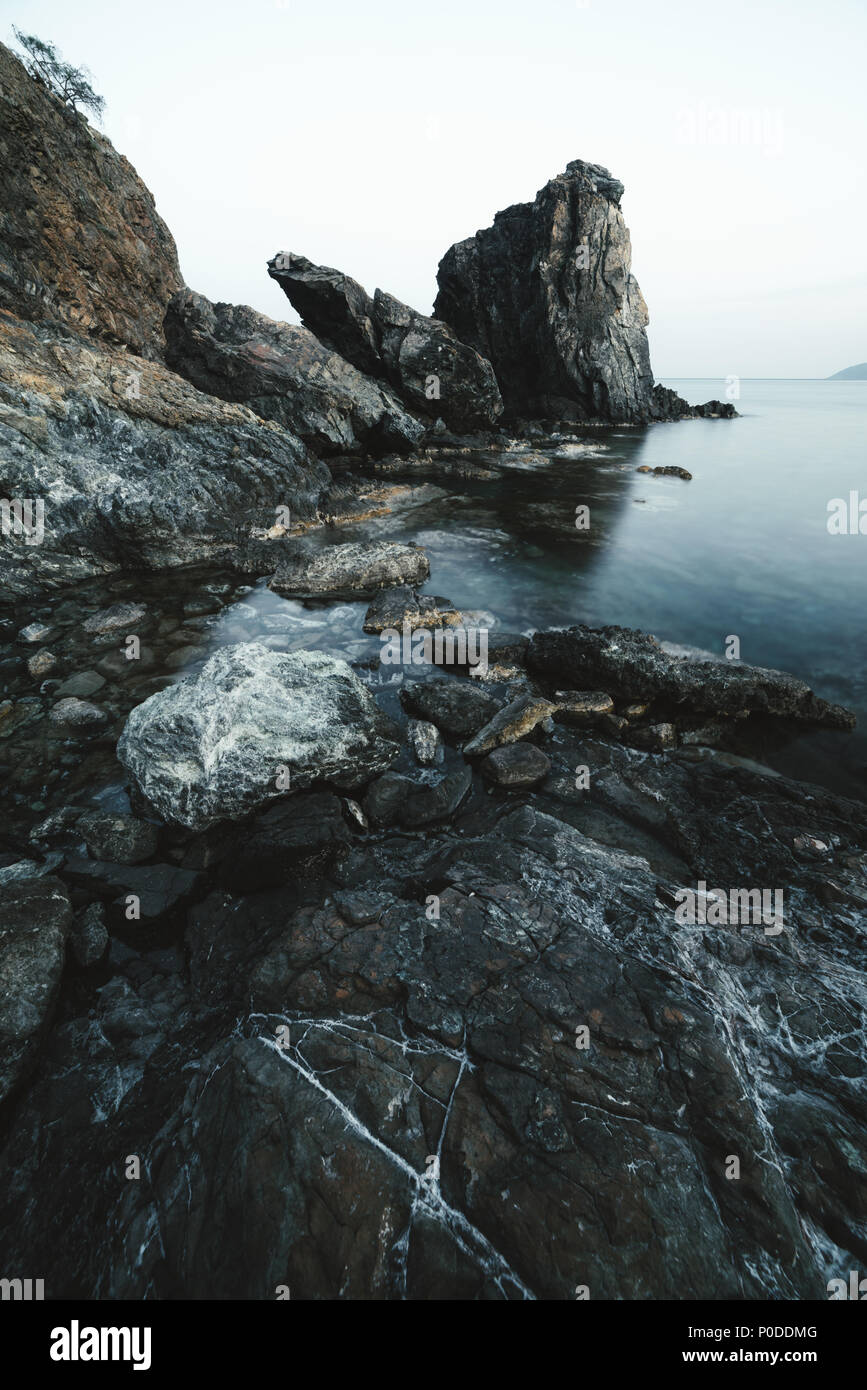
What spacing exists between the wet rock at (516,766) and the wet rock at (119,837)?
375 cm

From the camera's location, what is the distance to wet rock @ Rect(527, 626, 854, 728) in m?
7.77

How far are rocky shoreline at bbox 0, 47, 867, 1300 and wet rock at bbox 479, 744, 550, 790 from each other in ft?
0.17

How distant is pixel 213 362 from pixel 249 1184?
25974 millimetres

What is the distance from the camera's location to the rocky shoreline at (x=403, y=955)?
280cm

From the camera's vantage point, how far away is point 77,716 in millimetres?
7074

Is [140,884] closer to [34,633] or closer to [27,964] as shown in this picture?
[27,964]

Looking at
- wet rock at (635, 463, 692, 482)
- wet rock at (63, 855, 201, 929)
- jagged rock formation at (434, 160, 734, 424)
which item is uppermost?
jagged rock formation at (434, 160, 734, 424)

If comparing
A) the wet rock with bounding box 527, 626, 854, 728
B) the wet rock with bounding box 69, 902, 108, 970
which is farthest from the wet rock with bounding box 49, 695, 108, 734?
the wet rock with bounding box 527, 626, 854, 728

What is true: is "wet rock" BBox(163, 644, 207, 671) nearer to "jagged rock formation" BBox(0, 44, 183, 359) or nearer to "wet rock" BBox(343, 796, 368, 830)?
"wet rock" BBox(343, 796, 368, 830)

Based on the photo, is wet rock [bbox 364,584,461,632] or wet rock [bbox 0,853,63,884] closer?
wet rock [bbox 0,853,63,884]

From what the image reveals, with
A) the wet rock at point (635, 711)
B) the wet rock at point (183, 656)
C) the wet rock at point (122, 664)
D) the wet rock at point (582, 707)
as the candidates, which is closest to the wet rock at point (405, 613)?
the wet rock at point (183, 656)

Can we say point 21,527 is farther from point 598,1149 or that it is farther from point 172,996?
point 598,1149

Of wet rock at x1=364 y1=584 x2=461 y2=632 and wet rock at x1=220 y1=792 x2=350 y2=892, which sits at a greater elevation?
wet rock at x1=364 y1=584 x2=461 y2=632
